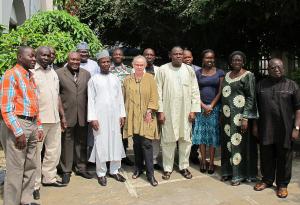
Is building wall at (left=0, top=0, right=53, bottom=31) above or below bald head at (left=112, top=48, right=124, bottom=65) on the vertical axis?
above

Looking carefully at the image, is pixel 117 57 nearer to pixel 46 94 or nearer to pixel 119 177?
pixel 46 94

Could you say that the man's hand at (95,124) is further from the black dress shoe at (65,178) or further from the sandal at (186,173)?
the sandal at (186,173)

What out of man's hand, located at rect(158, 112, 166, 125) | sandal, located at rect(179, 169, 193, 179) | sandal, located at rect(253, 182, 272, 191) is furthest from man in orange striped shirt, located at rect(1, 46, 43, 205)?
sandal, located at rect(253, 182, 272, 191)

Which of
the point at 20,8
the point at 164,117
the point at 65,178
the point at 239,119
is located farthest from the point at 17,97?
the point at 20,8

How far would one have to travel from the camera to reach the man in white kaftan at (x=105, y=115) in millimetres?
5535

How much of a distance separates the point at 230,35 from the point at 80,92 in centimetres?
1008

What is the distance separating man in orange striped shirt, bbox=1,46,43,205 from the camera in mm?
4156

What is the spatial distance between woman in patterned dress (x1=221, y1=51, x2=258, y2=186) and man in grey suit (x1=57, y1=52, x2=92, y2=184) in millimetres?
2020

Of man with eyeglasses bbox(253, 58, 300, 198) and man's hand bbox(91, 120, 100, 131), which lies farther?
man's hand bbox(91, 120, 100, 131)

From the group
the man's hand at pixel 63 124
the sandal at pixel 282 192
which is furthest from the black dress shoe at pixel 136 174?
the sandal at pixel 282 192

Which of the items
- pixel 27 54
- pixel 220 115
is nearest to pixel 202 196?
pixel 220 115

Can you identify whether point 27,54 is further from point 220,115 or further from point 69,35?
point 220,115

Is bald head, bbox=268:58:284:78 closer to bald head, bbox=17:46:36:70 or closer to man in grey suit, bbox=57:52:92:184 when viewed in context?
man in grey suit, bbox=57:52:92:184

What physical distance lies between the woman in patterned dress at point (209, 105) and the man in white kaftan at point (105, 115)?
1.21 metres
